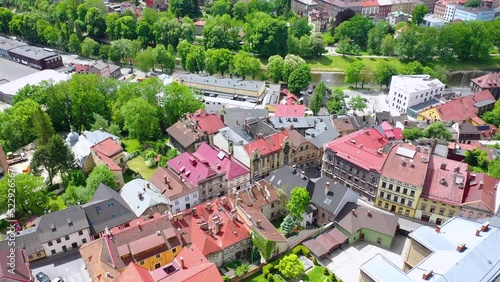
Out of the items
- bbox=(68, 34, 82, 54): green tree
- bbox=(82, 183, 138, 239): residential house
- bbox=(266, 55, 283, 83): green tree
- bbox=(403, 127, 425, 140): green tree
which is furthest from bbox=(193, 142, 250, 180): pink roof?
bbox=(68, 34, 82, 54): green tree

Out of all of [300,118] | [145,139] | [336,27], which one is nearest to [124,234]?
[145,139]

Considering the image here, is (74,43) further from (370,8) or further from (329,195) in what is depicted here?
(370,8)

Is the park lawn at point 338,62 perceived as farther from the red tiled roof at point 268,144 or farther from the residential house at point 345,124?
the red tiled roof at point 268,144

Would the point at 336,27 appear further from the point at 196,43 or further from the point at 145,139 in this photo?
the point at 145,139

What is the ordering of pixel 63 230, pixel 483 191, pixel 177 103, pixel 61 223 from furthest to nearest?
pixel 177 103 < pixel 483 191 < pixel 61 223 < pixel 63 230

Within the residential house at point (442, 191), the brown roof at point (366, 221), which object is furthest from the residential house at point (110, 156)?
the residential house at point (442, 191)

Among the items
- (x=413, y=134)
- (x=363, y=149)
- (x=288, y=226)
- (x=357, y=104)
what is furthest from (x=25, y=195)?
(x=357, y=104)
